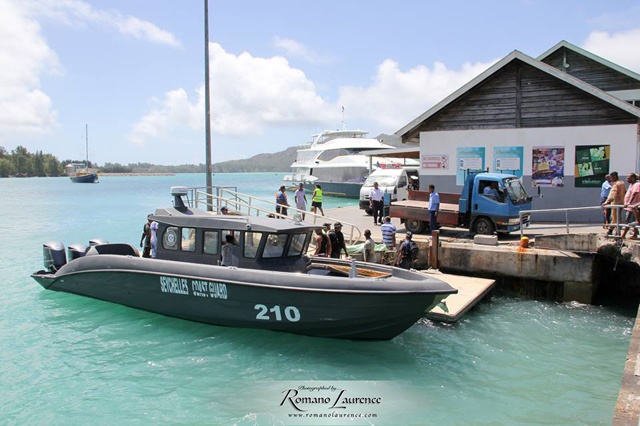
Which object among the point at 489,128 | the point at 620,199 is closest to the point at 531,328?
the point at 620,199

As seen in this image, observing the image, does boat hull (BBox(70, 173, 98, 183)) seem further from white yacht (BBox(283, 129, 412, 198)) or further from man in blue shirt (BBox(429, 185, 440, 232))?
man in blue shirt (BBox(429, 185, 440, 232))

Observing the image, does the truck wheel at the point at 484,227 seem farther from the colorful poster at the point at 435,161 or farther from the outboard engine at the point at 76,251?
the outboard engine at the point at 76,251

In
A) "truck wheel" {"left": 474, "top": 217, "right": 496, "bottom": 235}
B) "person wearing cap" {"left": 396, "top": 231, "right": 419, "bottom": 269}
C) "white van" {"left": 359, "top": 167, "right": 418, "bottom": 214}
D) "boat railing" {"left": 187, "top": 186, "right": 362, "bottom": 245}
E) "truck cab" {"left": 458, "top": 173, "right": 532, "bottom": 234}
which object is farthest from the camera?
"white van" {"left": 359, "top": 167, "right": 418, "bottom": 214}

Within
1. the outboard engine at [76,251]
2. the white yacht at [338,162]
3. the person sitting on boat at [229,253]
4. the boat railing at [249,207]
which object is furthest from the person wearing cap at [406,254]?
the white yacht at [338,162]

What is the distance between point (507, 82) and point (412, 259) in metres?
8.49

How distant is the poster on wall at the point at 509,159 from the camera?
58.9 feet

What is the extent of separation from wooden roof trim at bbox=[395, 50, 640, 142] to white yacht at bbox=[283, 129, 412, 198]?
2800 centimetres

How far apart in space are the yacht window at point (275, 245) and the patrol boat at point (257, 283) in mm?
19

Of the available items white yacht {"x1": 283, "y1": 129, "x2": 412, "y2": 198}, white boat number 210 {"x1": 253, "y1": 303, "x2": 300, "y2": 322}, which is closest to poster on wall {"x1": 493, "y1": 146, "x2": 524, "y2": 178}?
white boat number 210 {"x1": 253, "y1": 303, "x2": 300, "y2": 322}

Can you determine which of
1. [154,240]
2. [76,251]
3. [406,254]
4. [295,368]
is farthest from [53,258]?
[406,254]

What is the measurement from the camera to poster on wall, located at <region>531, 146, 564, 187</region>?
17406 mm

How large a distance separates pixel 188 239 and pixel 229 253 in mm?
1262

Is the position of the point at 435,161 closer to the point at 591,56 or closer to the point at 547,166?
the point at 547,166

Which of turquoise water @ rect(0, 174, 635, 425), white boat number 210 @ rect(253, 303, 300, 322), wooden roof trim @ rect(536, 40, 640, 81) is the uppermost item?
wooden roof trim @ rect(536, 40, 640, 81)
